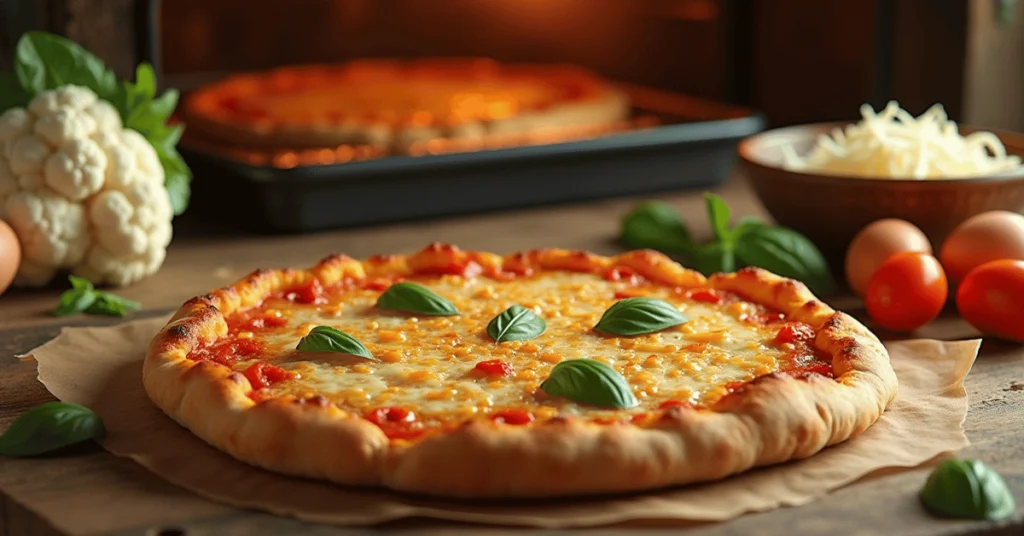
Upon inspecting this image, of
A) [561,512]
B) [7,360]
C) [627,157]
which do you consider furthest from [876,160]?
[7,360]

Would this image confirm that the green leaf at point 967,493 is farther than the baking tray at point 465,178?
No

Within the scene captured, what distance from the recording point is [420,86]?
4586 mm

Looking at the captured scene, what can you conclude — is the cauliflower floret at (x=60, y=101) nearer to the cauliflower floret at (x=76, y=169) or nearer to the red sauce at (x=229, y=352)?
the cauliflower floret at (x=76, y=169)

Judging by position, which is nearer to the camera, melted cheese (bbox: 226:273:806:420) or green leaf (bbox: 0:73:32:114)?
melted cheese (bbox: 226:273:806:420)

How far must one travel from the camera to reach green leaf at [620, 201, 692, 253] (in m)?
3.49

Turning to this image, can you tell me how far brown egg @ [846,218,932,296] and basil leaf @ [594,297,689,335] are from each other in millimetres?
699

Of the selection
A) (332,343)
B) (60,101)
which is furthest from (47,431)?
(60,101)

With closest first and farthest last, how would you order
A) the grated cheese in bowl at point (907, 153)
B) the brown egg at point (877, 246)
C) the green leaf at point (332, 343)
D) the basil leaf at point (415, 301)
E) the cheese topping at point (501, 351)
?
1. the cheese topping at point (501, 351)
2. the green leaf at point (332, 343)
3. the basil leaf at point (415, 301)
4. the brown egg at point (877, 246)
5. the grated cheese in bowl at point (907, 153)

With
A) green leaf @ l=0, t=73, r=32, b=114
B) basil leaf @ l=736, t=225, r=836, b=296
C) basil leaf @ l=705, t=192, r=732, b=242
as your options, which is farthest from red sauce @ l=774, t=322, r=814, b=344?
green leaf @ l=0, t=73, r=32, b=114

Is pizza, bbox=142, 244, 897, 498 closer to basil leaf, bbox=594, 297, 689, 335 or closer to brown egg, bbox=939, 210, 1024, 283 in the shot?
basil leaf, bbox=594, 297, 689, 335

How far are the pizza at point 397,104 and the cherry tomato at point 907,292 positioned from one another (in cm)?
159

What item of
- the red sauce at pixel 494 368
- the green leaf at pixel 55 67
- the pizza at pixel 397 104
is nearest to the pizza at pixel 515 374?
the red sauce at pixel 494 368

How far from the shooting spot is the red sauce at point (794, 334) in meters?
2.39

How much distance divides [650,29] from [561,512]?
3.49 m
